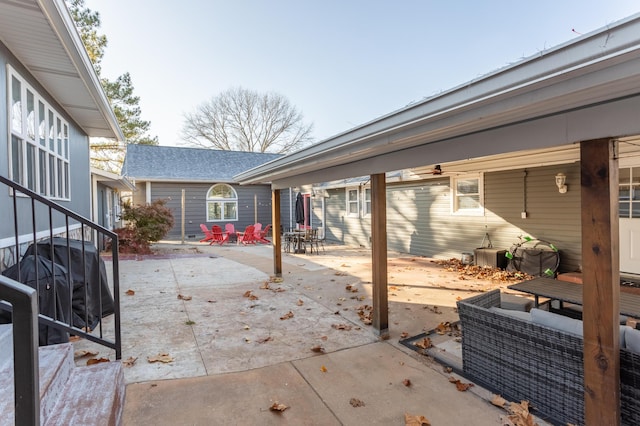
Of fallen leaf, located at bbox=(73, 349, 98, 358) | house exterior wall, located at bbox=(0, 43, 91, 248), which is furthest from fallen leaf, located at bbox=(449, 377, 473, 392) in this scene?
house exterior wall, located at bbox=(0, 43, 91, 248)

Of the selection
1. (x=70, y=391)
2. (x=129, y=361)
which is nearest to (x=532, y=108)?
(x=70, y=391)

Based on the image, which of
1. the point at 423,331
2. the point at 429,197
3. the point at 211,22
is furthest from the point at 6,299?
the point at 211,22

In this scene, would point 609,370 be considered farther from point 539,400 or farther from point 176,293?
point 176,293

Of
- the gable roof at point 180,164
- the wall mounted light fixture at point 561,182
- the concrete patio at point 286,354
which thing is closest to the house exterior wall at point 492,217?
the wall mounted light fixture at point 561,182

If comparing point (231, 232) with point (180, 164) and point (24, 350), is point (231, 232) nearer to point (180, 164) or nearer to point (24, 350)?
point (180, 164)

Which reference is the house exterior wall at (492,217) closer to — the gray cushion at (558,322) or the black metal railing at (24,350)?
the gray cushion at (558,322)

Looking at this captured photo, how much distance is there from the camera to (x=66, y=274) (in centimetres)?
365

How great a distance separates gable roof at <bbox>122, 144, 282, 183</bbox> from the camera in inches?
616

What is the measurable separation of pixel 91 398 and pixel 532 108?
3.23 m

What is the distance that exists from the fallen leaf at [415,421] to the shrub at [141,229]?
10.7 m

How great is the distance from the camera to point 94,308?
4562mm

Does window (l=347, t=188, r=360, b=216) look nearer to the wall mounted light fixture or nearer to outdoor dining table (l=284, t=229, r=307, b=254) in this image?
outdoor dining table (l=284, t=229, r=307, b=254)

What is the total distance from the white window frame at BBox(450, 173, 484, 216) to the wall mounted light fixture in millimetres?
1859

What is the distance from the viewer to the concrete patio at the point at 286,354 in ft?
8.64
